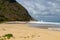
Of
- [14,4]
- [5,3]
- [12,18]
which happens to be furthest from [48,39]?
[14,4]

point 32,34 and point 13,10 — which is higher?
point 13,10

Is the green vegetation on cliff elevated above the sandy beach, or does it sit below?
above

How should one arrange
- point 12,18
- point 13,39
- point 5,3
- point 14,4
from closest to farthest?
1. point 13,39
2. point 12,18
3. point 5,3
4. point 14,4

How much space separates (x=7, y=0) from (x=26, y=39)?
Answer: 7585cm

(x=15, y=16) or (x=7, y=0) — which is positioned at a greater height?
(x=7, y=0)

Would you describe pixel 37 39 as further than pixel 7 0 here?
A: No

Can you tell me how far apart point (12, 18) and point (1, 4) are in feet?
26.8

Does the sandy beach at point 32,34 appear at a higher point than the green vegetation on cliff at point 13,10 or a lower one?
lower

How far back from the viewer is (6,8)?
81.5 meters

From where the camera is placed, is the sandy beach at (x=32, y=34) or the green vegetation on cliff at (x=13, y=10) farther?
the green vegetation on cliff at (x=13, y=10)

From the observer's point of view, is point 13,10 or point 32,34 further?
point 13,10

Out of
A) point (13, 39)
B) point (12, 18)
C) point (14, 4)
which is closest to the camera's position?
point (13, 39)

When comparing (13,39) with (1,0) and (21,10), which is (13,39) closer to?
(1,0)

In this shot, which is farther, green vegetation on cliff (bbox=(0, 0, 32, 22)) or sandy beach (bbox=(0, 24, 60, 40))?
green vegetation on cliff (bbox=(0, 0, 32, 22))
